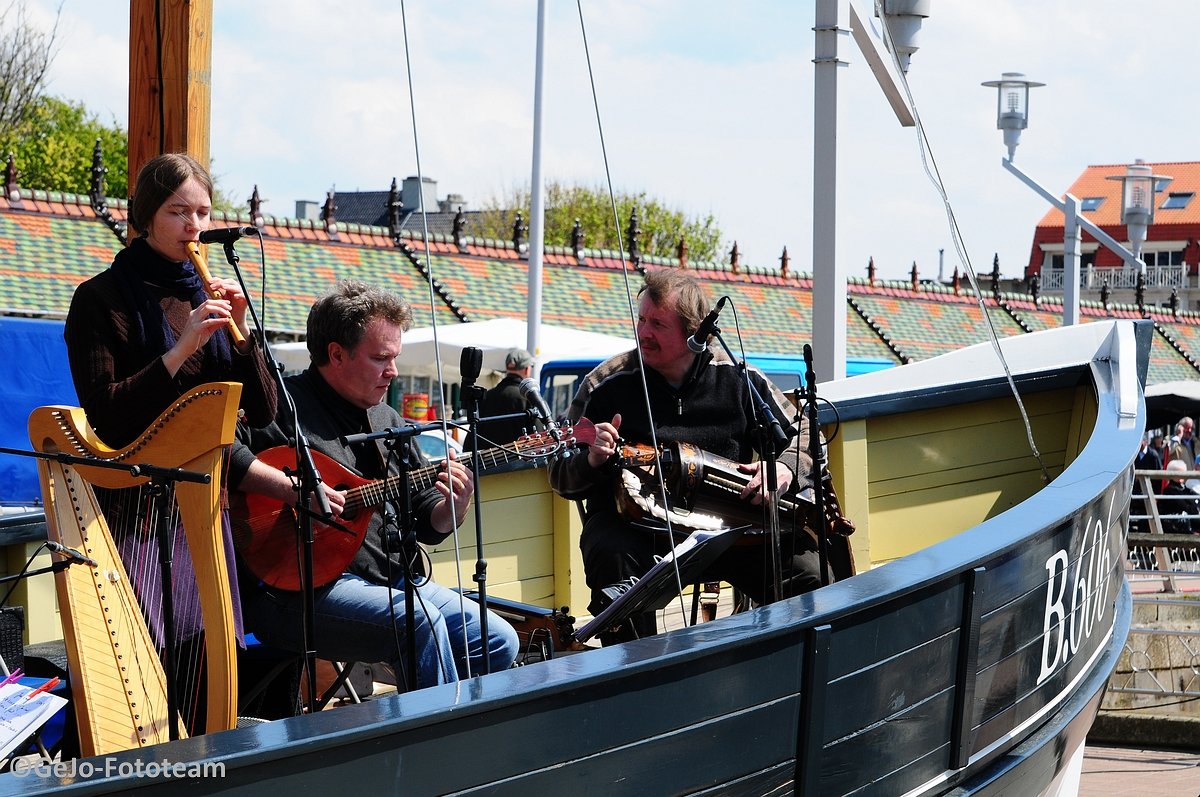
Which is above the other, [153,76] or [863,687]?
[153,76]

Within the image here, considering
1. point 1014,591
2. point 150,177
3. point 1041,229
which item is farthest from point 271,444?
point 1041,229

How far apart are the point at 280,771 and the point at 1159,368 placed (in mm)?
37561

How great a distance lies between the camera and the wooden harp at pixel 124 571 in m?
2.98

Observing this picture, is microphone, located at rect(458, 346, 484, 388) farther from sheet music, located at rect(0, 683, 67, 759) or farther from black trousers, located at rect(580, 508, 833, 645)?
black trousers, located at rect(580, 508, 833, 645)

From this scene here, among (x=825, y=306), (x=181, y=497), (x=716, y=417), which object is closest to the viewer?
(x=181, y=497)

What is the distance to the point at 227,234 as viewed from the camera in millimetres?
3180

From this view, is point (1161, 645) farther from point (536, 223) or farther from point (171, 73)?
point (536, 223)

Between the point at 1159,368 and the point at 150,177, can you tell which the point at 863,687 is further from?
the point at 1159,368

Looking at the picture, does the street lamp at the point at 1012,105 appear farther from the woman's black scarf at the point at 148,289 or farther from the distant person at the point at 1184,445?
the woman's black scarf at the point at 148,289

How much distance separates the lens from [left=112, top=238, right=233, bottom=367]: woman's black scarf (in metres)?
3.46

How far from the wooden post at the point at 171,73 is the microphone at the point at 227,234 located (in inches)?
46.6

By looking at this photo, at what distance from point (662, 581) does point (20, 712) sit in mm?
1874

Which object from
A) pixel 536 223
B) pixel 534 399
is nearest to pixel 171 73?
pixel 534 399

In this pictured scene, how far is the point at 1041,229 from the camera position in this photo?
74.2 metres
